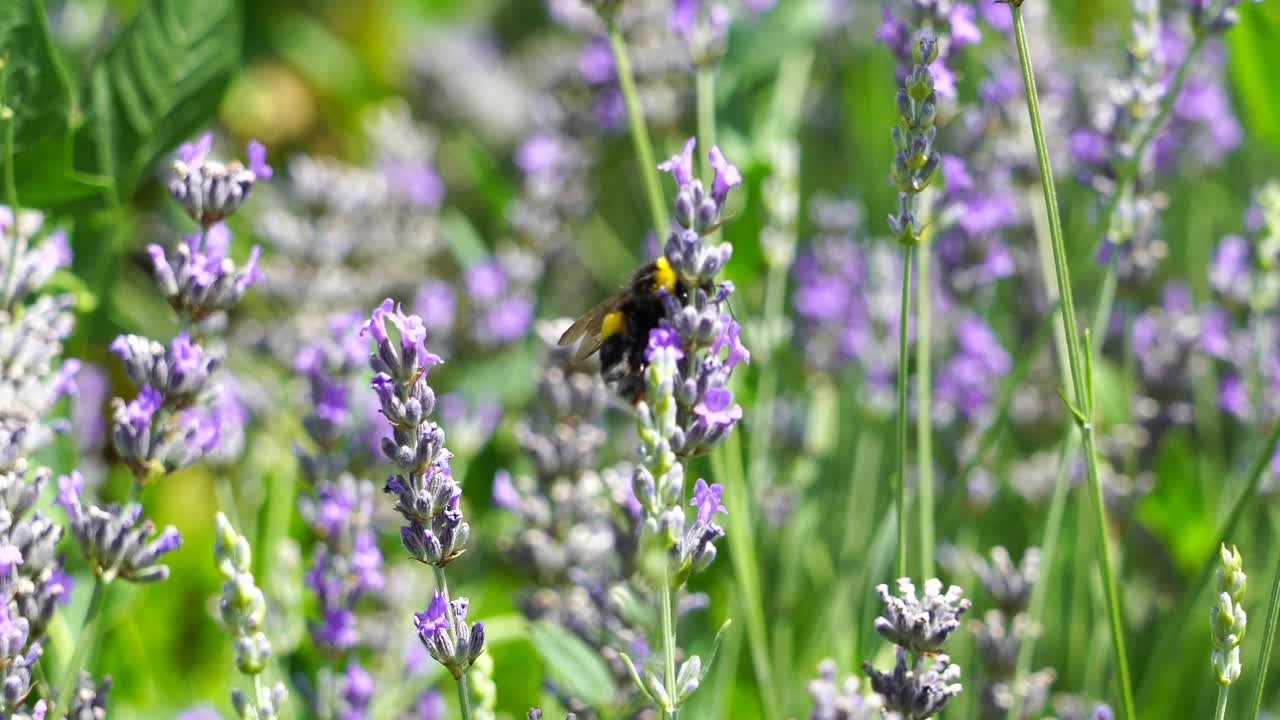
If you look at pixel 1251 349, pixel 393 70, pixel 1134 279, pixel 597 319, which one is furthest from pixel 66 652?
pixel 393 70

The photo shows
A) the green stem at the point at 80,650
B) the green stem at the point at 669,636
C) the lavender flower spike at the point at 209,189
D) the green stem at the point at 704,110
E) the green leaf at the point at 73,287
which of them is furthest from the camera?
the green stem at the point at 704,110

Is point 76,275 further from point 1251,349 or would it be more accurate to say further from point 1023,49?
point 1251,349

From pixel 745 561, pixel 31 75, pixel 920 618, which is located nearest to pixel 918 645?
pixel 920 618

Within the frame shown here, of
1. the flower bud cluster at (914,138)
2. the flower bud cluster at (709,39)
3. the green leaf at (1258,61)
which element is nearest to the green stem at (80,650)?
the flower bud cluster at (914,138)

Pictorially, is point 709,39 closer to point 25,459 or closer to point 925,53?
point 925,53

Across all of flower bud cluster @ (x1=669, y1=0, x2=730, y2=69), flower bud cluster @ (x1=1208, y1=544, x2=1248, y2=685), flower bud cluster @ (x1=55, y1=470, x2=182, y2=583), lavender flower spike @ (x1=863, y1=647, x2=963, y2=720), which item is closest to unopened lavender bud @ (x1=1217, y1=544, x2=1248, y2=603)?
flower bud cluster @ (x1=1208, y1=544, x2=1248, y2=685)

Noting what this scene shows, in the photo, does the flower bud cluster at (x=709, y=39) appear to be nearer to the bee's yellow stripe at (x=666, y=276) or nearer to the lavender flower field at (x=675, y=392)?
the lavender flower field at (x=675, y=392)
